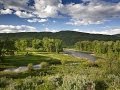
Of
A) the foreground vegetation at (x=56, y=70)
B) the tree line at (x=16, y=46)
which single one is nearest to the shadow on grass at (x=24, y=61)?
the foreground vegetation at (x=56, y=70)

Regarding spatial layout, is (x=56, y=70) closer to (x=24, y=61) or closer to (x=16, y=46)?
(x=24, y=61)

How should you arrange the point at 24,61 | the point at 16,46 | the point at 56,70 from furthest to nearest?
1. the point at 16,46
2. the point at 24,61
3. the point at 56,70

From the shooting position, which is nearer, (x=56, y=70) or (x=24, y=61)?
(x=56, y=70)

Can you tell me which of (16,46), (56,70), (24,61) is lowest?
(24,61)

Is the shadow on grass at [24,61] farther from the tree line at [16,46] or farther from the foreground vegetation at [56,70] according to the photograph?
the tree line at [16,46]

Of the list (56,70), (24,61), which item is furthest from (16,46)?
(56,70)

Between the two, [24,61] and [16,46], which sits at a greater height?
[16,46]

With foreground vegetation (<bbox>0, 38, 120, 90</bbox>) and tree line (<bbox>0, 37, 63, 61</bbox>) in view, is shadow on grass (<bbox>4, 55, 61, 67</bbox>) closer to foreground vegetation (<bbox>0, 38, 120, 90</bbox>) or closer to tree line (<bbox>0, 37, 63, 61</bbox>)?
foreground vegetation (<bbox>0, 38, 120, 90</bbox>)

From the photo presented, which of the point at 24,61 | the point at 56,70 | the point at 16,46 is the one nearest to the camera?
the point at 56,70

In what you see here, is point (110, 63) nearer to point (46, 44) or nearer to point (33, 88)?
point (33, 88)

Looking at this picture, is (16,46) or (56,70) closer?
(56,70)

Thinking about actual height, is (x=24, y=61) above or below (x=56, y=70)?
below

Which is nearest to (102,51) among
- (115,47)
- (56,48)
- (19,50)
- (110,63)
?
(115,47)

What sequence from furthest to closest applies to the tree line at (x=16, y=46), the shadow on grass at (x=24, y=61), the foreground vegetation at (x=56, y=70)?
the tree line at (x=16, y=46) < the shadow on grass at (x=24, y=61) < the foreground vegetation at (x=56, y=70)
